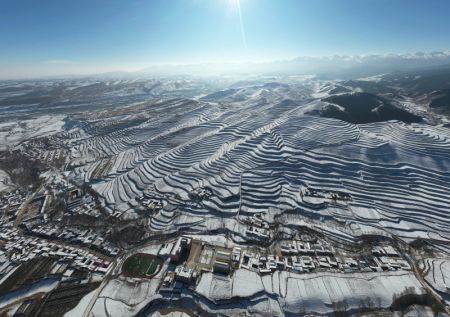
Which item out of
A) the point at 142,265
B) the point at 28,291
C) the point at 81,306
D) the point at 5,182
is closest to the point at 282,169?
the point at 142,265

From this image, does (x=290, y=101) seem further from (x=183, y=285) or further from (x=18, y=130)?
(x=18, y=130)

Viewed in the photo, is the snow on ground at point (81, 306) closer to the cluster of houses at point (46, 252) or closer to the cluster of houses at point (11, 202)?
the cluster of houses at point (46, 252)

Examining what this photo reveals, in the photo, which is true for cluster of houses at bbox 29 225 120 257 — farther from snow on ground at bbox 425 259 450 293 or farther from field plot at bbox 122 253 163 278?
snow on ground at bbox 425 259 450 293

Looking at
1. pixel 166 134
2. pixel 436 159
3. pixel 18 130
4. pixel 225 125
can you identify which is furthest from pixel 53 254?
pixel 18 130

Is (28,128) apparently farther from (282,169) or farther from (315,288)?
(315,288)

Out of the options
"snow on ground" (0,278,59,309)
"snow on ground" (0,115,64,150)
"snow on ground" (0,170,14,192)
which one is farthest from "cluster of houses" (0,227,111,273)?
"snow on ground" (0,115,64,150)

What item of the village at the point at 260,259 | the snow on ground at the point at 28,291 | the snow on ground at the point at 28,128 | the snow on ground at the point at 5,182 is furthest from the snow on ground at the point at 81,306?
the snow on ground at the point at 28,128
